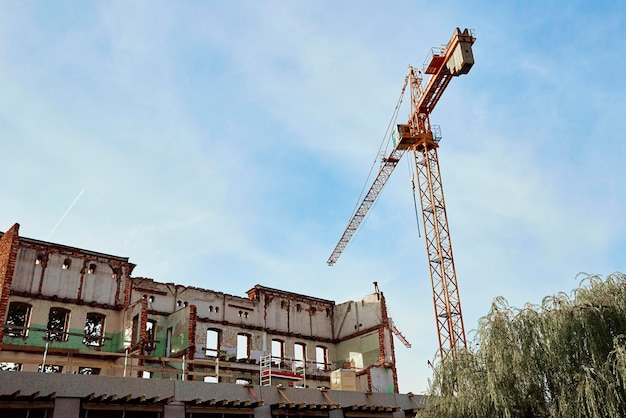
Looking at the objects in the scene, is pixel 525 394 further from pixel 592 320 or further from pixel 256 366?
pixel 256 366

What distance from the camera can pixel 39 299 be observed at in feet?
84.2

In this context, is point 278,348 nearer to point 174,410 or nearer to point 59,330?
point 59,330

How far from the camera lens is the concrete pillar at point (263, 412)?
19.5m

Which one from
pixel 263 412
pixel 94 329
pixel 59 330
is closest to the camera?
pixel 263 412

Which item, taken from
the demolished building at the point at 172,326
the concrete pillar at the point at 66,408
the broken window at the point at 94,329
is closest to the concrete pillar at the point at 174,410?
the demolished building at the point at 172,326

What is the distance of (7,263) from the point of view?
2456 centimetres

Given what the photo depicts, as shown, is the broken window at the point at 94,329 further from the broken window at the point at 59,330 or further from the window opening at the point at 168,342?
the window opening at the point at 168,342

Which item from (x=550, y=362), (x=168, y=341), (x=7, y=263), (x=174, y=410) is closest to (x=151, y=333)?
(x=168, y=341)

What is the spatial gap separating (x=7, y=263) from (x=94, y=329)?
602cm

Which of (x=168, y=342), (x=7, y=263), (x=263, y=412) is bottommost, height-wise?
(x=263, y=412)

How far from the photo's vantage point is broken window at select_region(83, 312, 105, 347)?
2613cm

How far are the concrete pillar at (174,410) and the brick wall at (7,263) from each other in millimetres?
10305

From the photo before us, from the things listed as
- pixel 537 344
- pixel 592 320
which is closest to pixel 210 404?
pixel 537 344

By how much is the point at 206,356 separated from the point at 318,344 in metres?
7.98
